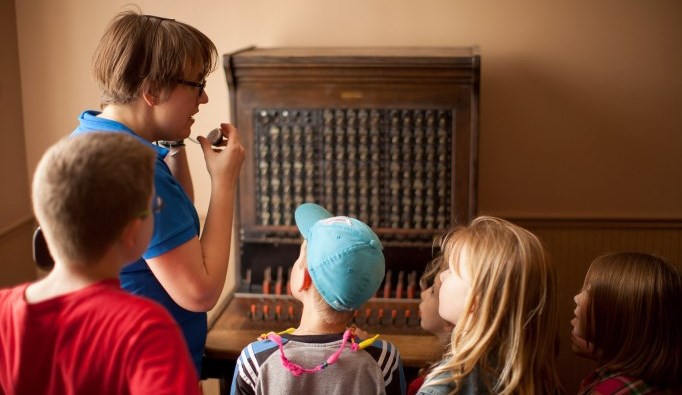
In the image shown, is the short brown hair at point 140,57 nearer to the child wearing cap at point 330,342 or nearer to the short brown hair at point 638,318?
the child wearing cap at point 330,342

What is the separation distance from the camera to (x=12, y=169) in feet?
10.9

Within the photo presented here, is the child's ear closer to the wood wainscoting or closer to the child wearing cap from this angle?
the child wearing cap

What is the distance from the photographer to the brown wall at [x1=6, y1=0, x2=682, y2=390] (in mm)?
3160

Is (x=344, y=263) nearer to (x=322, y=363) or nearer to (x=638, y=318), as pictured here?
(x=322, y=363)

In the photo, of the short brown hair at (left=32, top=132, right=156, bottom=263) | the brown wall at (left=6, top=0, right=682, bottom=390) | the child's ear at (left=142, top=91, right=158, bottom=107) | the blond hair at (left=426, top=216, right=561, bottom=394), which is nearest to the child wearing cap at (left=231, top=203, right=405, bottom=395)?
the blond hair at (left=426, top=216, right=561, bottom=394)

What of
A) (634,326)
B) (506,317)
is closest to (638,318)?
(634,326)

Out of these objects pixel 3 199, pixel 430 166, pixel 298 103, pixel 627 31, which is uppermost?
pixel 627 31

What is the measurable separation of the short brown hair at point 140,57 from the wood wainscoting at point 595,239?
1901 mm

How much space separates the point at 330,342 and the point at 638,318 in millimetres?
765

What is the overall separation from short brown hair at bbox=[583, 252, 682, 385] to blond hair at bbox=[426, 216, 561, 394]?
0.35 m

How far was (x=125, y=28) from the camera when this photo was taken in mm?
1854

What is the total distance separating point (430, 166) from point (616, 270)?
915 mm

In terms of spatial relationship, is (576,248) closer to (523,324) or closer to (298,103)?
(298,103)

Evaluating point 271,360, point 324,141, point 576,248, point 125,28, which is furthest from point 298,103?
point 576,248
